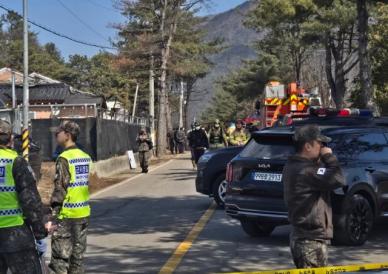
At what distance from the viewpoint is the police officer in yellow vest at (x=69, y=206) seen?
6.67 meters

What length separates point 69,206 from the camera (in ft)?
22.0

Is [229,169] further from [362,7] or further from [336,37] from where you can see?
[336,37]

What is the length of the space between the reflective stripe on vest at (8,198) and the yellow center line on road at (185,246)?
10.3 ft

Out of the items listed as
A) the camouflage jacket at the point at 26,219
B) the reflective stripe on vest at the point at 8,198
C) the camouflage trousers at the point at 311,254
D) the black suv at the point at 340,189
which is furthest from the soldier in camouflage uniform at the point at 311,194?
the black suv at the point at 340,189

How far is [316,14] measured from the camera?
3675 centimetres

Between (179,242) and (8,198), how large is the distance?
206 inches

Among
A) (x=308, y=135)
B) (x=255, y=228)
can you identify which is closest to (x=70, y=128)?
(x=308, y=135)

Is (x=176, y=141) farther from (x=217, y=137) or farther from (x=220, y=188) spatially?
(x=220, y=188)

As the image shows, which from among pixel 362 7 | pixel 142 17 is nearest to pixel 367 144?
pixel 362 7

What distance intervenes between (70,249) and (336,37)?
33.8 metres

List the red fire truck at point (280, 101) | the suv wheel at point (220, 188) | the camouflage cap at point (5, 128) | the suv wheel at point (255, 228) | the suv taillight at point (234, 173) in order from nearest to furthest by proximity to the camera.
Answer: the camouflage cap at point (5, 128), the suv taillight at point (234, 173), the suv wheel at point (255, 228), the suv wheel at point (220, 188), the red fire truck at point (280, 101)

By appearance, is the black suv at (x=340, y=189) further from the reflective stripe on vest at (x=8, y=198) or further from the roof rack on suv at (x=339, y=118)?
the reflective stripe on vest at (x=8, y=198)

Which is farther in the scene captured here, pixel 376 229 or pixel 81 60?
pixel 81 60

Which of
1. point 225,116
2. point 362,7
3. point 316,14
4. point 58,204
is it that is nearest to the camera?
point 58,204
